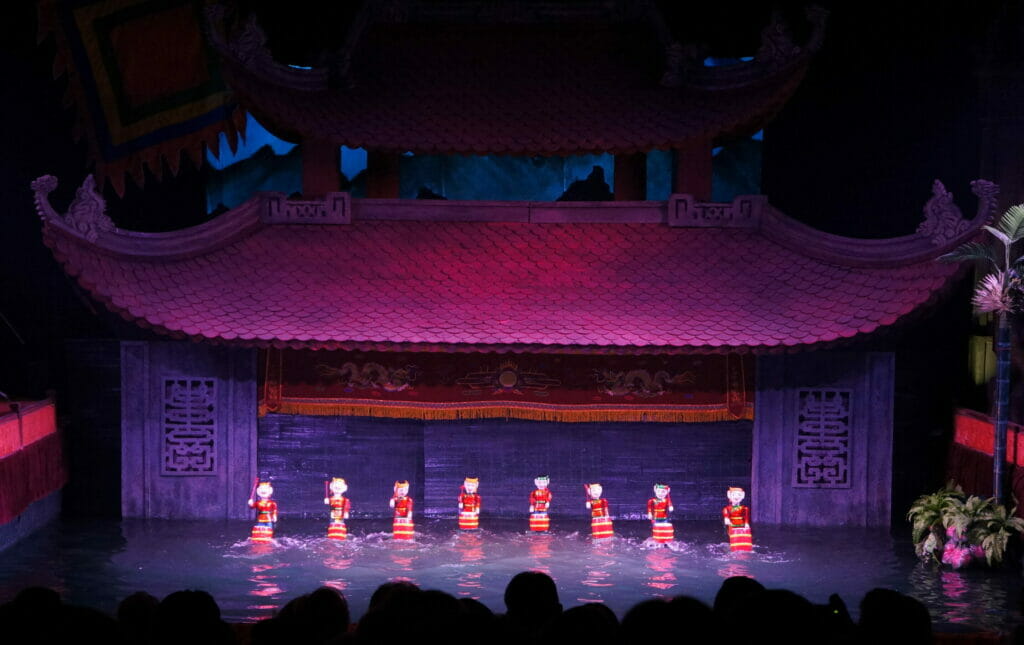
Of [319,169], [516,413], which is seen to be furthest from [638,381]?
[319,169]

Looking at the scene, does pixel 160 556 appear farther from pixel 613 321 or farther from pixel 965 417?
pixel 965 417

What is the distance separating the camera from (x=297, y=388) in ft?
42.4

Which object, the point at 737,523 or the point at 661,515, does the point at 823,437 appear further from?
the point at 661,515

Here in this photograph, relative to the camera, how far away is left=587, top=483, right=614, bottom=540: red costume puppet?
39.6 feet

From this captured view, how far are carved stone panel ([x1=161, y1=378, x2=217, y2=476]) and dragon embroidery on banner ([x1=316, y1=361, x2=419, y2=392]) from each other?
1516 millimetres

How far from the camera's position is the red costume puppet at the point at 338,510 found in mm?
12008

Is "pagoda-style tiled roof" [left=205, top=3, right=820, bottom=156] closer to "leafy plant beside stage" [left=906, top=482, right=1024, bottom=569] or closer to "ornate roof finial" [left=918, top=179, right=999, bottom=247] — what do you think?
"ornate roof finial" [left=918, top=179, right=999, bottom=247]

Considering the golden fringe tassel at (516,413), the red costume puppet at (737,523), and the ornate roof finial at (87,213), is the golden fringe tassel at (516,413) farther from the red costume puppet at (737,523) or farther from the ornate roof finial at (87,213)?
the ornate roof finial at (87,213)

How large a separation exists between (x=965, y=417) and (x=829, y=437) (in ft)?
5.09

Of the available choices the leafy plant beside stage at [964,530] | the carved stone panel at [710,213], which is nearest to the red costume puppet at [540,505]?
the carved stone panel at [710,213]

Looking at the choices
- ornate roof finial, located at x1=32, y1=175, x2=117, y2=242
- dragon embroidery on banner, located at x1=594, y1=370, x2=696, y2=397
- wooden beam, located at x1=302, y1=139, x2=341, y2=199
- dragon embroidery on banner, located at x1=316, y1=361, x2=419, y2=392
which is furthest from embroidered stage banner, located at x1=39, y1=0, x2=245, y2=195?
dragon embroidery on banner, located at x1=594, y1=370, x2=696, y2=397

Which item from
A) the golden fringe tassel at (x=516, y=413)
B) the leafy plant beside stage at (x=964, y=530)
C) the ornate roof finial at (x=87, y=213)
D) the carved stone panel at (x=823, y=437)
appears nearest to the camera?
the leafy plant beside stage at (x=964, y=530)

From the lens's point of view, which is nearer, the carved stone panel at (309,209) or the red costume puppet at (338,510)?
the red costume puppet at (338,510)

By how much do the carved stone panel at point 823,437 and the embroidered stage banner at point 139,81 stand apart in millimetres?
8698
